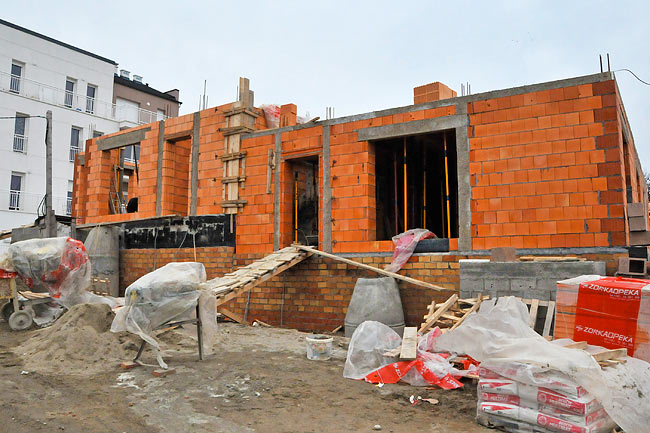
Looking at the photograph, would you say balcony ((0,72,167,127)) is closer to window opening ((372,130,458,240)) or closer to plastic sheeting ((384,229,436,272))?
window opening ((372,130,458,240))

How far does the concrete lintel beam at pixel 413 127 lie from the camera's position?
796 cm

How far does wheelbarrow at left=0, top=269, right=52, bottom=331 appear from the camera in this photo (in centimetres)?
776

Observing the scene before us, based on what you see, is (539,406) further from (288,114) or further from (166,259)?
(166,259)

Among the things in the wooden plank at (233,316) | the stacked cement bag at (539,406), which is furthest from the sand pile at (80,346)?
the stacked cement bag at (539,406)

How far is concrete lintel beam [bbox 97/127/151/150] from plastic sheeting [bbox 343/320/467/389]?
9.63 m

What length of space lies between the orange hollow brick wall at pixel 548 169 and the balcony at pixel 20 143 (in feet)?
74.7

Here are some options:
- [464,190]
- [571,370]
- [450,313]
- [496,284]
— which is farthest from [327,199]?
[571,370]

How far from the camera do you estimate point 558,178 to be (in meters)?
7.05

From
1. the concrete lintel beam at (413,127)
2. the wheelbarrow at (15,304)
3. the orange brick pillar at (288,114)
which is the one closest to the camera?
the wheelbarrow at (15,304)

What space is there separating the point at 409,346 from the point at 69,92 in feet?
84.1

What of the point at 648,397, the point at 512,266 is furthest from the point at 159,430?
the point at 512,266

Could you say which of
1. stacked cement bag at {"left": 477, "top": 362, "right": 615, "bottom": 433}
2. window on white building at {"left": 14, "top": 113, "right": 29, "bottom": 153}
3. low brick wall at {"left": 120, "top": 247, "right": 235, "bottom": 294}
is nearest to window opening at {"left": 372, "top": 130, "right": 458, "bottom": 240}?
low brick wall at {"left": 120, "top": 247, "right": 235, "bottom": 294}

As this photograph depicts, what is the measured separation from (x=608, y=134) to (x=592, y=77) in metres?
0.92

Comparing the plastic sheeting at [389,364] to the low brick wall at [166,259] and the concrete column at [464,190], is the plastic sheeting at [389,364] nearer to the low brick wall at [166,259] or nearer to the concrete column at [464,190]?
the concrete column at [464,190]
